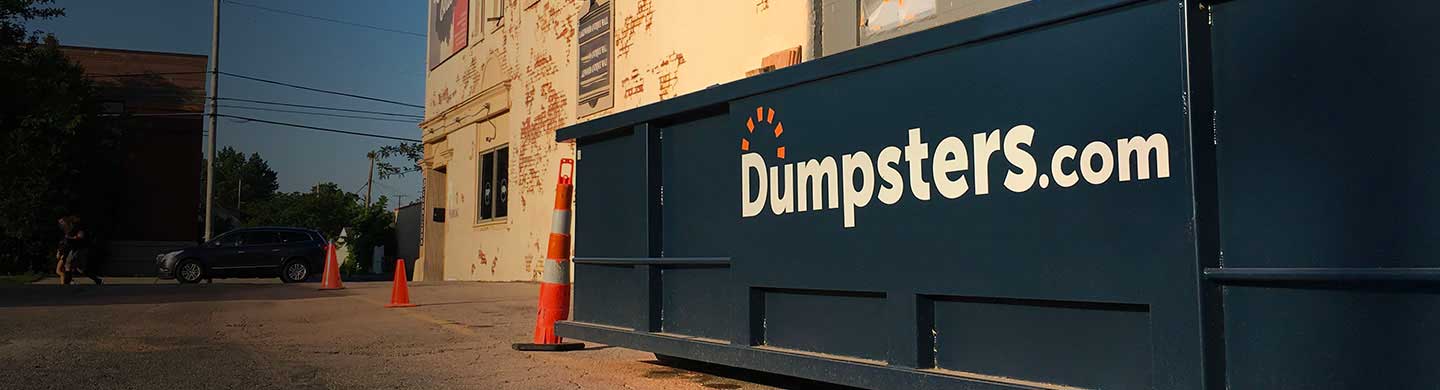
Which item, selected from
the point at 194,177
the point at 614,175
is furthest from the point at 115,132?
the point at 614,175

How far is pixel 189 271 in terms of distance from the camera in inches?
998

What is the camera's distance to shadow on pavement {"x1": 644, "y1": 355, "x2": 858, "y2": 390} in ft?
18.7

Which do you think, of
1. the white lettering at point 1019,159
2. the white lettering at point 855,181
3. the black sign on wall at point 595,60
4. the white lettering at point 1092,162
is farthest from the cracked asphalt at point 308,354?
the black sign on wall at point 595,60

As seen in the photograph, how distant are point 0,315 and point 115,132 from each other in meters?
28.2

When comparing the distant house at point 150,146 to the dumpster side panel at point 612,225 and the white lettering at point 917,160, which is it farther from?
the white lettering at point 917,160

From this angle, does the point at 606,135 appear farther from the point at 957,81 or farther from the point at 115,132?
the point at 115,132

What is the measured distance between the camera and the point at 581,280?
269 inches

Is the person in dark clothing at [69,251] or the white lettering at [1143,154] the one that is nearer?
the white lettering at [1143,154]

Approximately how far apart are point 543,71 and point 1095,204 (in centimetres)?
1820

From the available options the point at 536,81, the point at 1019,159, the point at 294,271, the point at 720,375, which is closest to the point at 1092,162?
the point at 1019,159

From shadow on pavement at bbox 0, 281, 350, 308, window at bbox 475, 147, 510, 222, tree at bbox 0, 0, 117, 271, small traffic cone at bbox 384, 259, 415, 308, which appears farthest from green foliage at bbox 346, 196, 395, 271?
small traffic cone at bbox 384, 259, 415, 308

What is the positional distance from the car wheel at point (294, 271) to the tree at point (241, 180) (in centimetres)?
10600

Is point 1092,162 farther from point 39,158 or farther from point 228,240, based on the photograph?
point 39,158

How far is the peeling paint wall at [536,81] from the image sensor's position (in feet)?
45.4
